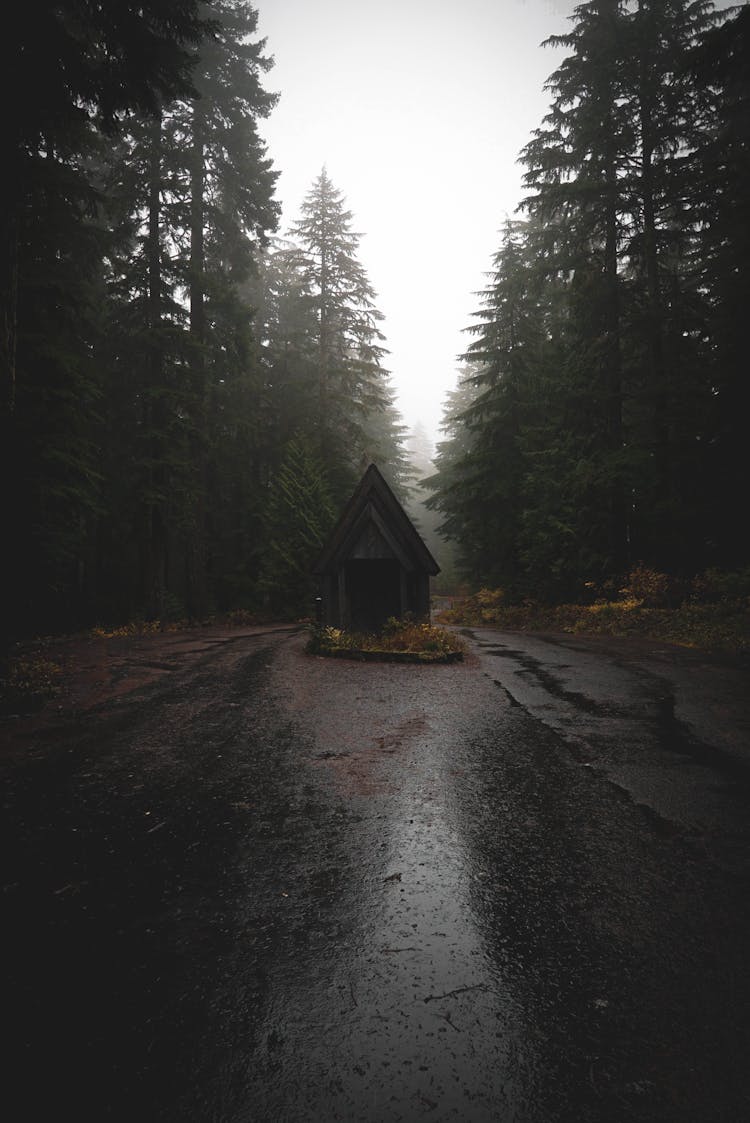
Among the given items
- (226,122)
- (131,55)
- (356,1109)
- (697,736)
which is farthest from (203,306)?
(356,1109)

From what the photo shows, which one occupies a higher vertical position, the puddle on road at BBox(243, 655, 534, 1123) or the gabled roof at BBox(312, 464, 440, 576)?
the gabled roof at BBox(312, 464, 440, 576)

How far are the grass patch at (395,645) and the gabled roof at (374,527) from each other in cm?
177

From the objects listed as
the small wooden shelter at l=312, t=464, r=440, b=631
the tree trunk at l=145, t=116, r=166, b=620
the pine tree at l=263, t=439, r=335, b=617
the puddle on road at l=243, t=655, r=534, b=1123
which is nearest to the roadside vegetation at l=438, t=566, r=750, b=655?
the small wooden shelter at l=312, t=464, r=440, b=631

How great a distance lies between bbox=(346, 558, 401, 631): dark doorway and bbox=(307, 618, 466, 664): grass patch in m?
2.25

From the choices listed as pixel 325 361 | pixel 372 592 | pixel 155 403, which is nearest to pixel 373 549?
pixel 372 592

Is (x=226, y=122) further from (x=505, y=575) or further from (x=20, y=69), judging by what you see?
(x=505, y=575)

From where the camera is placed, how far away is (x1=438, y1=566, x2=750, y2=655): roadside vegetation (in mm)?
11883

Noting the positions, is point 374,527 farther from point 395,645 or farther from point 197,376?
point 197,376

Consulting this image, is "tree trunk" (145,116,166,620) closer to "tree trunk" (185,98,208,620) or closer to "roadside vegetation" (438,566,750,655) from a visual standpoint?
"tree trunk" (185,98,208,620)

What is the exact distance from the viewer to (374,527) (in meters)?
13.3

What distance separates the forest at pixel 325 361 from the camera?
39.9 feet

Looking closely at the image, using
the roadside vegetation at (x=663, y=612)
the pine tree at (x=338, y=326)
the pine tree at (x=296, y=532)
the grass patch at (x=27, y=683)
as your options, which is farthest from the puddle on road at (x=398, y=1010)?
the pine tree at (x=338, y=326)

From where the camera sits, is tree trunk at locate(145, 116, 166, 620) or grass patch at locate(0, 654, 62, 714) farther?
tree trunk at locate(145, 116, 166, 620)

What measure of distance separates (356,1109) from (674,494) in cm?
1760
